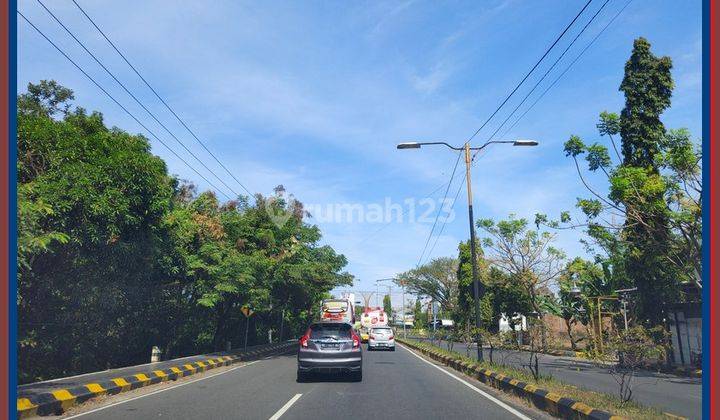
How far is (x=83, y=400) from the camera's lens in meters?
10.9

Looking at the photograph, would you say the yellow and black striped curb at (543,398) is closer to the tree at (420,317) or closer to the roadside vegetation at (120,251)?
the roadside vegetation at (120,251)

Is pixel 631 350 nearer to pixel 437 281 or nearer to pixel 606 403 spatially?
pixel 606 403

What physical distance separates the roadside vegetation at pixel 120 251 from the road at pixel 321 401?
3.75 m

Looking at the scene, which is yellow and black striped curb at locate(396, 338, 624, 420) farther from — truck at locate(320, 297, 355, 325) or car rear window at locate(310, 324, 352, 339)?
truck at locate(320, 297, 355, 325)

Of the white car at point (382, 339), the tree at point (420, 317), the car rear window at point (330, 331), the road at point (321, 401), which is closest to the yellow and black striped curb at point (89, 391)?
the road at point (321, 401)

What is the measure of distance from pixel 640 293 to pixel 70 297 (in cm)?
2389

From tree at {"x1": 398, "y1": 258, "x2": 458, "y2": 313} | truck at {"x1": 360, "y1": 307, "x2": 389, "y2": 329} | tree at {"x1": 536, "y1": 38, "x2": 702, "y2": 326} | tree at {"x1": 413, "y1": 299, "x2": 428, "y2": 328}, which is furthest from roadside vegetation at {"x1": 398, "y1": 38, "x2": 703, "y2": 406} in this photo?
tree at {"x1": 413, "y1": 299, "x2": 428, "y2": 328}

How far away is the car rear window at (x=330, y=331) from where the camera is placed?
1459 cm

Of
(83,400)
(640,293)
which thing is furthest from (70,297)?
(640,293)

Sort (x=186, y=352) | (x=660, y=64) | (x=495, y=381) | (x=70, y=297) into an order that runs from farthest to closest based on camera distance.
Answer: (x=186, y=352) < (x=660, y=64) < (x=70, y=297) < (x=495, y=381)

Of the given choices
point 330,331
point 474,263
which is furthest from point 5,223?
point 474,263

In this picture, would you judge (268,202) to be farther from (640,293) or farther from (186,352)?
(640,293)

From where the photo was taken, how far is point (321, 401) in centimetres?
1093

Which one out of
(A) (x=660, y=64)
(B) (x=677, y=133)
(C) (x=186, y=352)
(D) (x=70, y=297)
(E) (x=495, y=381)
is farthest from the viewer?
(C) (x=186, y=352)
